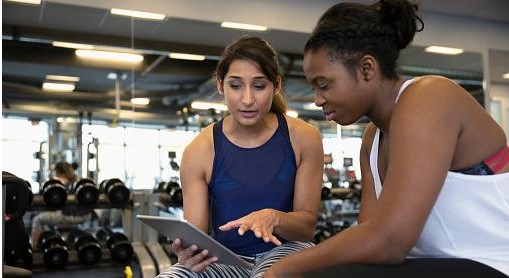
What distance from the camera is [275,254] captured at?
1.65m

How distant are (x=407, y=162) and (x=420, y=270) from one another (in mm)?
200

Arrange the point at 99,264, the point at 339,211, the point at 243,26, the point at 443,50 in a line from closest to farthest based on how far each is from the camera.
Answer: the point at 99,264 < the point at 243,26 < the point at 339,211 < the point at 443,50

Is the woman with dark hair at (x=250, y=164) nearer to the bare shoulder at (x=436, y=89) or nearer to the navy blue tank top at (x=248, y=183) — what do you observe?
the navy blue tank top at (x=248, y=183)

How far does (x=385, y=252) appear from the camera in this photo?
98cm

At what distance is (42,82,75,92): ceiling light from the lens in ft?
16.3

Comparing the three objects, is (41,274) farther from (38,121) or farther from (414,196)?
(414,196)

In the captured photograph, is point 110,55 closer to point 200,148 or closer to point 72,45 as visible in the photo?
point 72,45

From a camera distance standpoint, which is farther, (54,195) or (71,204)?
(71,204)

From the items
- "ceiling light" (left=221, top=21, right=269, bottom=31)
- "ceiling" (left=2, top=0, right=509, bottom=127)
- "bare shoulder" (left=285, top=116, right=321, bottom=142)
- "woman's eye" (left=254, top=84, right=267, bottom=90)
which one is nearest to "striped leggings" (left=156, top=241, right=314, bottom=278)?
"bare shoulder" (left=285, top=116, right=321, bottom=142)

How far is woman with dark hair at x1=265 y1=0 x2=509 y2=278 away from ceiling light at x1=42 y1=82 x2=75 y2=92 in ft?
13.7

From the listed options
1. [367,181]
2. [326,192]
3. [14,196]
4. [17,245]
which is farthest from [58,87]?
[367,181]

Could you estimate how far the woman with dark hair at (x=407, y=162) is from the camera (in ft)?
3.23

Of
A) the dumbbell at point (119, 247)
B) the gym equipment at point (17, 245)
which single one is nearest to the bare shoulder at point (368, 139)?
the gym equipment at point (17, 245)

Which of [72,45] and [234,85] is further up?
[72,45]
